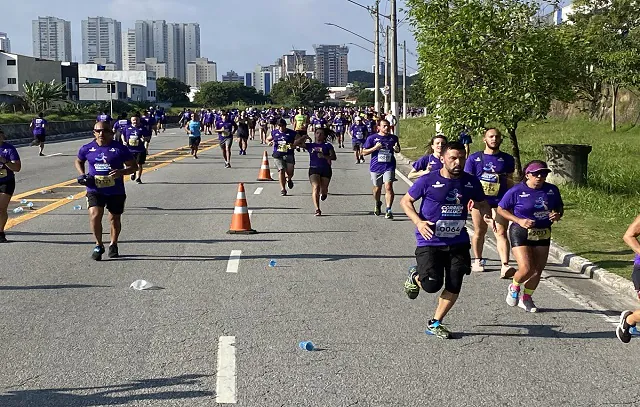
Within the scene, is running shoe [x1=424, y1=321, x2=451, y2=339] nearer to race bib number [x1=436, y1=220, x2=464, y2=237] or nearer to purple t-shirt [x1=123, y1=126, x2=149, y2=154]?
race bib number [x1=436, y1=220, x2=464, y2=237]

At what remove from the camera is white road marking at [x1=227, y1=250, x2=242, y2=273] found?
10.2 m

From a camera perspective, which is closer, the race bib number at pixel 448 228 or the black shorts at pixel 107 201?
the race bib number at pixel 448 228

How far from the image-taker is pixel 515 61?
1736 cm

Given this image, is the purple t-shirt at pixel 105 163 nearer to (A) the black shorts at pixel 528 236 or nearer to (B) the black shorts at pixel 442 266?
(B) the black shorts at pixel 442 266

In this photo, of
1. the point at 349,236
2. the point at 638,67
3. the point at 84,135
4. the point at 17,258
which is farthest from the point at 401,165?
the point at 84,135

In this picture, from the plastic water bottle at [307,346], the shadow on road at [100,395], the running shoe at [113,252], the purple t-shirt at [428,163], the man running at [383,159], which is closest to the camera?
the shadow on road at [100,395]

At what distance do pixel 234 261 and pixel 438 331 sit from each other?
4.19m

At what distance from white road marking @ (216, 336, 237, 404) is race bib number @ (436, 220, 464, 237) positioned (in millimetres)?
1910

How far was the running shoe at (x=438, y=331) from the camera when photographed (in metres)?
7.14

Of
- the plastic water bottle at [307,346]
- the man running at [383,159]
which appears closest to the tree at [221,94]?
the man running at [383,159]

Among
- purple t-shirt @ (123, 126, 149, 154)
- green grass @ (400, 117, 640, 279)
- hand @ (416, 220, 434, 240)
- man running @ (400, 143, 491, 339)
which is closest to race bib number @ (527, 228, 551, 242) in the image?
man running @ (400, 143, 491, 339)

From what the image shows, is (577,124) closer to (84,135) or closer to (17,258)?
(84,135)

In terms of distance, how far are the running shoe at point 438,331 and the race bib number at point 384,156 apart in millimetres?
7852

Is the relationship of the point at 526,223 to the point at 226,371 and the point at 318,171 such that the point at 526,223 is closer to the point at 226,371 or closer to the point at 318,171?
the point at 226,371
